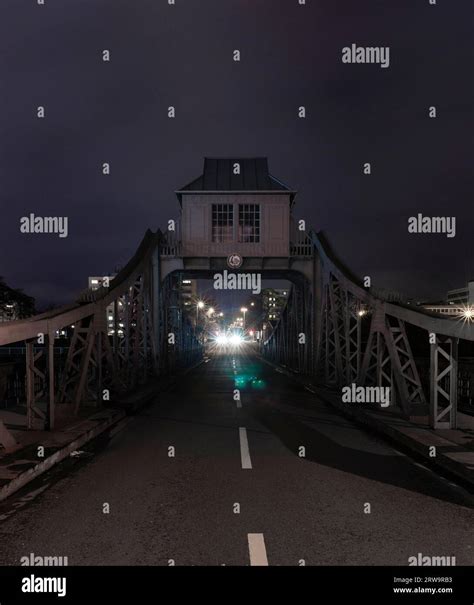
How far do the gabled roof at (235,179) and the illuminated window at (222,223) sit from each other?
0.99 meters

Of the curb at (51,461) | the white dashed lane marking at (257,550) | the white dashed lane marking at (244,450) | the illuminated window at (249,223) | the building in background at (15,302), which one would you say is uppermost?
the illuminated window at (249,223)

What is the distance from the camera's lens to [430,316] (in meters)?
10.1

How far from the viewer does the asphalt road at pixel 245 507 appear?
479cm

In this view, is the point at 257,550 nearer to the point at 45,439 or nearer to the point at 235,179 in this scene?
the point at 45,439

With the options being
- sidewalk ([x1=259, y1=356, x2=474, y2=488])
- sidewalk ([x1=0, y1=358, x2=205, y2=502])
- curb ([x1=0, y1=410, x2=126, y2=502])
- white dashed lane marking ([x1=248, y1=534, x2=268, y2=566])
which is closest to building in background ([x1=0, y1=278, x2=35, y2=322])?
sidewalk ([x1=0, y1=358, x2=205, y2=502])

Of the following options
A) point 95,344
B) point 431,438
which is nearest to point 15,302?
point 95,344

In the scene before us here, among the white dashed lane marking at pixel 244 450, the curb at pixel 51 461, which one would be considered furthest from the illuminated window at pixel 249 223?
the white dashed lane marking at pixel 244 450

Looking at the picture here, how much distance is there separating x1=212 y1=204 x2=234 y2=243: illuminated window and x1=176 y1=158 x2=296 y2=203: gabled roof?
3.25ft

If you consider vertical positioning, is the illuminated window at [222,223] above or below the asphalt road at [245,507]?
above

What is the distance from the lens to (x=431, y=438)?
9.23 m

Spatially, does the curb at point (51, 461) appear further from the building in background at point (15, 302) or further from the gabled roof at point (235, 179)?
the building in background at point (15, 302)

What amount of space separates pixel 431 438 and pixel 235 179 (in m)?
21.2

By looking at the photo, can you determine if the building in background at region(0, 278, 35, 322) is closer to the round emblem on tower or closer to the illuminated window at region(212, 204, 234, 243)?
the illuminated window at region(212, 204, 234, 243)

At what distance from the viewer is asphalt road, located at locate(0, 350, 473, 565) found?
4785 millimetres
